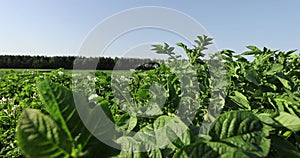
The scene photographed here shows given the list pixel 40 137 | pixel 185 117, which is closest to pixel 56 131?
pixel 40 137

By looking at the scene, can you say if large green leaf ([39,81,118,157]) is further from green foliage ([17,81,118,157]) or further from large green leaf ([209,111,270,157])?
large green leaf ([209,111,270,157])

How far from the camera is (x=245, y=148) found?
53cm

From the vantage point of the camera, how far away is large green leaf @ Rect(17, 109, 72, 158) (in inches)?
16.8

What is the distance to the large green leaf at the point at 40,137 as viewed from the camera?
16.8 inches

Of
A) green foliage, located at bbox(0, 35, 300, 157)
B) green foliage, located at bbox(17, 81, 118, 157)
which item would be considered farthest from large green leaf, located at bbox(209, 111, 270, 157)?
green foliage, located at bbox(17, 81, 118, 157)

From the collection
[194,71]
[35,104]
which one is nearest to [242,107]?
[194,71]

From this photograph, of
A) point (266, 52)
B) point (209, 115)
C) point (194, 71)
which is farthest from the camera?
point (266, 52)

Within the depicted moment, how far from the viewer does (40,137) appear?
43 cm

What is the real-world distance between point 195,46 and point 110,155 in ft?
2.41

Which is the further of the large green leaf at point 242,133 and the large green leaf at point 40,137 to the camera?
the large green leaf at point 242,133

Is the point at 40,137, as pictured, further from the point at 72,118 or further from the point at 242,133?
the point at 242,133

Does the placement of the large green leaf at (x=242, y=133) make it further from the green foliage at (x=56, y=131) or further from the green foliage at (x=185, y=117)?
the green foliage at (x=56, y=131)

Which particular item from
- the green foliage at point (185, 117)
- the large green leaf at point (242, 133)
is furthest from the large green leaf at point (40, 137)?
the large green leaf at point (242, 133)

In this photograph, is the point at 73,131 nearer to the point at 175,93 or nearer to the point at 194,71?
the point at 175,93
